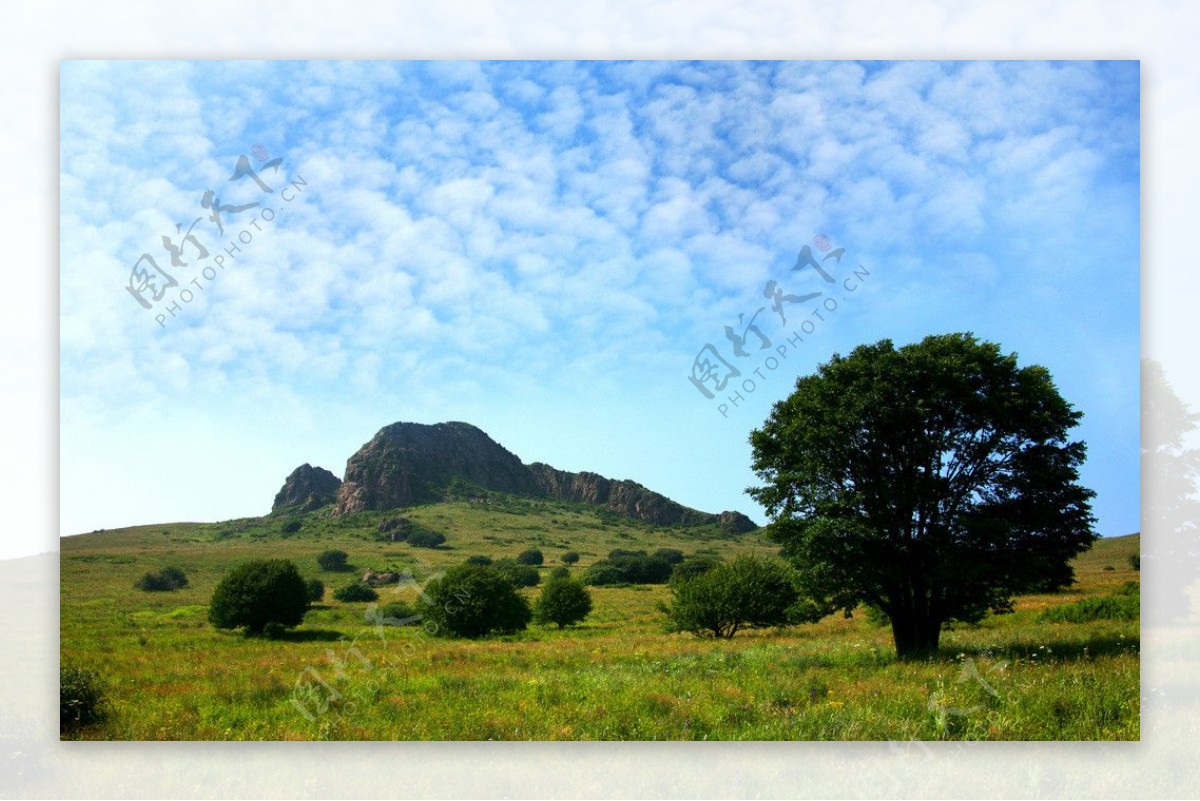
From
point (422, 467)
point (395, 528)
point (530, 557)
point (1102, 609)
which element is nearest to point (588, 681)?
point (1102, 609)

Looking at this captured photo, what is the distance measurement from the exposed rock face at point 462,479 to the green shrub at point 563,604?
8.89ft

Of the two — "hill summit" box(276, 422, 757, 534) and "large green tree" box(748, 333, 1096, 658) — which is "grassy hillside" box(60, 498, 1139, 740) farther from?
"hill summit" box(276, 422, 757, 534)

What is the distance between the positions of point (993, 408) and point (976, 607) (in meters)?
3.13

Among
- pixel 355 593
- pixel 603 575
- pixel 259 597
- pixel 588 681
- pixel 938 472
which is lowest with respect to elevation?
pixel 355 593

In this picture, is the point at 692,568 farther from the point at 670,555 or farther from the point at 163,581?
the point at 163,581

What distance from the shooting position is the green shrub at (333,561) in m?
24.5

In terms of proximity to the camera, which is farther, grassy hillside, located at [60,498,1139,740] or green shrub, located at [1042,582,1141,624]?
green shrub, located at [1042,582,1141,624]

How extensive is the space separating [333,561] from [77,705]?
17.3m

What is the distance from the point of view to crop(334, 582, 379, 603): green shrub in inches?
764

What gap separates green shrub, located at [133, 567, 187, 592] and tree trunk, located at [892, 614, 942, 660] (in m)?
12.8

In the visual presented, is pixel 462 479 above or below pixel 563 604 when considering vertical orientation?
above

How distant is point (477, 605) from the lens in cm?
1759

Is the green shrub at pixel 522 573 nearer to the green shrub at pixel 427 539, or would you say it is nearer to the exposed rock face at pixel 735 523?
the green shrub at pixel 427 539

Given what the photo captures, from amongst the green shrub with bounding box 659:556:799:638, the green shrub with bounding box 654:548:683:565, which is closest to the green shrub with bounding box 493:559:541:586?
the green shrub with bounding box 654:548:683:565
